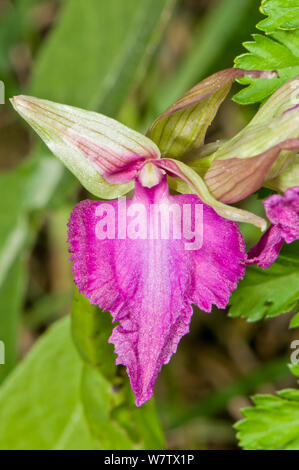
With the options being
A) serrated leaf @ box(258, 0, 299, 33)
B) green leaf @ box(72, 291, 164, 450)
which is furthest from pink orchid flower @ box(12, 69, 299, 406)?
green leaf @ box(72, 291, 164, 450)

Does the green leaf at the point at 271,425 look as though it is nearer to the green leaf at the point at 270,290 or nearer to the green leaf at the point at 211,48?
the green leaf at the point at 270,290

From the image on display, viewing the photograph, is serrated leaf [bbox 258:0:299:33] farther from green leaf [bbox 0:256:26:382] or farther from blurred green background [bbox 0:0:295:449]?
green leaf [bbox 0:256:26:382]

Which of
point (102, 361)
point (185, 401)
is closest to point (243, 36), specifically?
point (185, 401)

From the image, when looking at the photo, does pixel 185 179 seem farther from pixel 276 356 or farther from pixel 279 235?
pixel 276 356

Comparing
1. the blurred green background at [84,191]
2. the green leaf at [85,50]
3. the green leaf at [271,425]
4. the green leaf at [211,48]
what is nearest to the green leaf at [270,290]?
the green leaf at [271,425]

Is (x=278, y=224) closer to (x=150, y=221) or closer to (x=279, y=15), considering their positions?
(x=150, y=221)

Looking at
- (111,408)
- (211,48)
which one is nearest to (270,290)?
(111,408)
